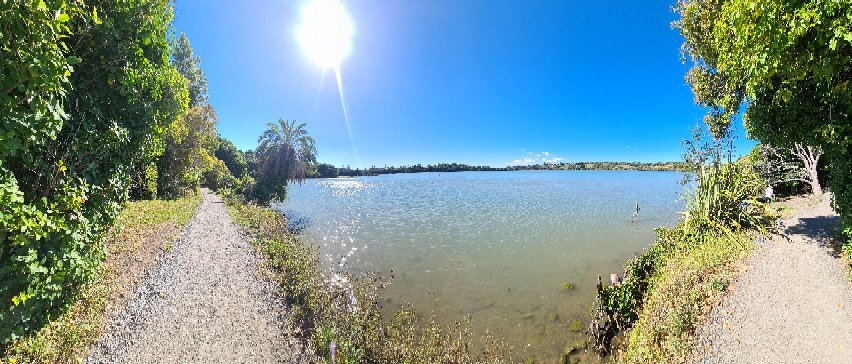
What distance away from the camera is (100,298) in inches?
391

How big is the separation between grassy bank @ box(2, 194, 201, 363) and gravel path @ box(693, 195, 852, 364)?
15.2m

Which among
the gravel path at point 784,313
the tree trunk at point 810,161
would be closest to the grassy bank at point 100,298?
the gravel path at point 784,313

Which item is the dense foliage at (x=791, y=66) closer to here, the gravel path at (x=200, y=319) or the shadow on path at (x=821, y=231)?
the shadow on path at (x=821, y=231)

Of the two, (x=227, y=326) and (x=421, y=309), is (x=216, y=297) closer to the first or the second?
(x=227, y=326)

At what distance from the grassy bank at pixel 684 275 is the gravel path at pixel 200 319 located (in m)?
9.77

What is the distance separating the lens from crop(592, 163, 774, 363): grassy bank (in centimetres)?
838

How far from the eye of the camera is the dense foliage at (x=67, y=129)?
18.3ft

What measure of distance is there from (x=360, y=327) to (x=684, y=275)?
10.9 m

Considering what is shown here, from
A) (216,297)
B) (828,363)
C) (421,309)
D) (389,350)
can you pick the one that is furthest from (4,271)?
(828,363)

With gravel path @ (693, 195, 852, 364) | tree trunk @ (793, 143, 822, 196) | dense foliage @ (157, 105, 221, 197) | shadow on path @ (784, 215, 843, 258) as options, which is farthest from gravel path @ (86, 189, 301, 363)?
tree trunk @ (793, 143, 822, 196)

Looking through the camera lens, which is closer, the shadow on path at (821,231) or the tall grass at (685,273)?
the tall grass at (685,273)

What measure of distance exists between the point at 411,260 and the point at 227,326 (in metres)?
11.1

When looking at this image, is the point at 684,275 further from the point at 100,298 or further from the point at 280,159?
the point at 280,159

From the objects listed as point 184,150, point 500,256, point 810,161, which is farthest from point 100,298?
point 810,161
